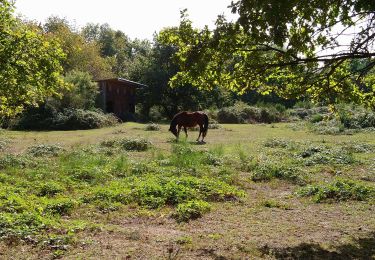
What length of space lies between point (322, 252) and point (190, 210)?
2.70 meters

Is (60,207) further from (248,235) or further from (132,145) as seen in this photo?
(132,145)

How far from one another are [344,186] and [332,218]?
2062mm

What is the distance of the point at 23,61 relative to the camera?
1327 centimetres

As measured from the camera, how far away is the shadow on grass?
6023 millimetres

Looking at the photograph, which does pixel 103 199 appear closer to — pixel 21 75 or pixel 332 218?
pixel 332 218

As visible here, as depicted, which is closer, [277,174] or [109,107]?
[277,174]

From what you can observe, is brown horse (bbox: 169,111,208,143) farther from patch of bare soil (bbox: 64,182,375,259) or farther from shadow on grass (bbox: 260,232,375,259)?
shadow on grass (bbox: 260,232,375,259)

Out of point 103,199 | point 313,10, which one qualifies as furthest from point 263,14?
point 103,199

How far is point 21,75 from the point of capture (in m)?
13.2

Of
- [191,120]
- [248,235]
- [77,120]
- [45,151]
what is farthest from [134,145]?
[77,120]

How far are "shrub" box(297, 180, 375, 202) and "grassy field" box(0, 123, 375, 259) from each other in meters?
0.02

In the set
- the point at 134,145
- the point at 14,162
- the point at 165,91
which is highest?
the point at 165,91

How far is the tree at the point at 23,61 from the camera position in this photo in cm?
1312

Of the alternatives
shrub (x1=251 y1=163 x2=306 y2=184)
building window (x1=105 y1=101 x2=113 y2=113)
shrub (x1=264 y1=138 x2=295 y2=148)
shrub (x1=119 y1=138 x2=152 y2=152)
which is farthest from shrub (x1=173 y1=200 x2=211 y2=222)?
building window (x1=105 y1=101 x2=113 y2=113)
